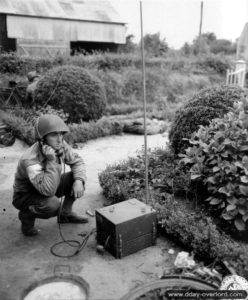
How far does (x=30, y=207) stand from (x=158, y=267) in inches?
55.3

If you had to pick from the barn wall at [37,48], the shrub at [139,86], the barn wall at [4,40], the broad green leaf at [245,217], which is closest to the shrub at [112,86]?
the shrub at [139,86]

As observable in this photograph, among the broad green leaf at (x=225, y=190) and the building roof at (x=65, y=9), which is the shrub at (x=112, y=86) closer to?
the building roof at (x=65, y=9)

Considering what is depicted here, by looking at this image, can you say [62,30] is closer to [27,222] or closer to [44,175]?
[27,222]

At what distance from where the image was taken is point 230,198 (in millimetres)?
3484

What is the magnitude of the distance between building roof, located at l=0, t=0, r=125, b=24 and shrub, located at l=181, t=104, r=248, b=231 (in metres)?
19.0

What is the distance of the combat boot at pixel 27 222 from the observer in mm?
3615

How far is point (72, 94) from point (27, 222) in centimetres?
587

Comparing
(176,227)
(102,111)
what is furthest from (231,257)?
(102,111)

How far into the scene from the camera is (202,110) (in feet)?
15.8

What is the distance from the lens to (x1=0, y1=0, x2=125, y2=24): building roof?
20.5 metres

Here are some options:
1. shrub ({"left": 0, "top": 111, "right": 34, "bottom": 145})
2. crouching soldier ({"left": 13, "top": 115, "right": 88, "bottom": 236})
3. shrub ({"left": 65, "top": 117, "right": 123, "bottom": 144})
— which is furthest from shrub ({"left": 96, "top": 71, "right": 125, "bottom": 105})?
crouching soldier ({"left": 13, "top": 115, "right": 88, "bottom": 236})

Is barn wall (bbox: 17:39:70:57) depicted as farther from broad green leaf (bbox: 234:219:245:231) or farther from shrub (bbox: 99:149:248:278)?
broad green leaf (bbox: 234:219:245:231)

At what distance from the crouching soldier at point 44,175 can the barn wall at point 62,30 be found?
18527mm

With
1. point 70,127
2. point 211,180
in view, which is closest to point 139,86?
point 70,127
